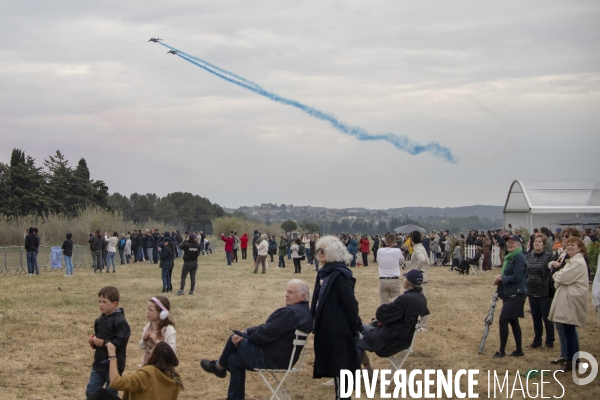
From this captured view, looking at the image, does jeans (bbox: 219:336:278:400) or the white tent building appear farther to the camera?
the white tent building

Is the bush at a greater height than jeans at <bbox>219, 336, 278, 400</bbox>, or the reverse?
the bush

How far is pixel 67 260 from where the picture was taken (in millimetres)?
25938

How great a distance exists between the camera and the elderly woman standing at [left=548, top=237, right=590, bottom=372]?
8.70m

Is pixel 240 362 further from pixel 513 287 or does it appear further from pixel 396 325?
pixel 513 287

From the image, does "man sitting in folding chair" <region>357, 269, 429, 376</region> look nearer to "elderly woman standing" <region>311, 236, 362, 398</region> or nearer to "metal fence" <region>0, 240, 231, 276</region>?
"elderly woman standing" <region>311, 236, 362, 398</region>

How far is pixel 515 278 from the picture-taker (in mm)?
9734

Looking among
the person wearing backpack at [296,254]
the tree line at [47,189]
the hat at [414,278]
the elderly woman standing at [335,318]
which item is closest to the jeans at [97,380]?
the elderly woman standing at [335,318]

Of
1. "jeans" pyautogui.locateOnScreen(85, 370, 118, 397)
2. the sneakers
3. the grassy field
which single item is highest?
"jeans" pyautogui.locateOnScreen(85, 370, 118, 397)

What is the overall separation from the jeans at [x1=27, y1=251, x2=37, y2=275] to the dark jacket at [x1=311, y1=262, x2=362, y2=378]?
70.6 ft

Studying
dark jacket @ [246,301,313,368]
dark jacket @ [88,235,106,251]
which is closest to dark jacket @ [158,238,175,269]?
dark jacket @ [88,235,106,251]

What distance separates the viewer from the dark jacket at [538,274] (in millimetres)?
10195

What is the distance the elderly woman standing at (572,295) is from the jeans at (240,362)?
13.3 feet

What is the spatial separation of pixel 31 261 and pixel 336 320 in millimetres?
21981

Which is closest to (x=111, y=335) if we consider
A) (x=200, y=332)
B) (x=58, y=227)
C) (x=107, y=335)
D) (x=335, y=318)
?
(x=107, y=335)
